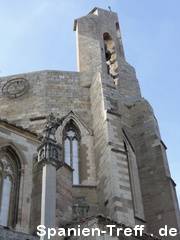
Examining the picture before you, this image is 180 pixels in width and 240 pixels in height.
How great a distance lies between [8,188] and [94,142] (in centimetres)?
530

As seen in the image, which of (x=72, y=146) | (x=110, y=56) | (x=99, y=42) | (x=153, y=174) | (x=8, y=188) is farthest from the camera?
(x=110, y=56)

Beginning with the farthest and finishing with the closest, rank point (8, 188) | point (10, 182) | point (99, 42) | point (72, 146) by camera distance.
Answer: point (99, 42) < point (72, 146) < point (10, 182) < point (8, 188)

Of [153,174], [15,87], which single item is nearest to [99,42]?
[15,87]

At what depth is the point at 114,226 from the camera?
1024 cm

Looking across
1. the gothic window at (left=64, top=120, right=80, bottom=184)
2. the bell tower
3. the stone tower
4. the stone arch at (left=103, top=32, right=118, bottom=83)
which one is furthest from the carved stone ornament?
the stone arch at (left=103, top=32, right=118, bottom=83)

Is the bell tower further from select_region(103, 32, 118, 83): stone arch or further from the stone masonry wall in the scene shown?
the stone masonry wall

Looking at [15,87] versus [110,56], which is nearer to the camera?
[15,87]

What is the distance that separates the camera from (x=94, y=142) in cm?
1588

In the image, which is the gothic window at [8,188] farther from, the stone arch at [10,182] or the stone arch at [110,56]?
the stone arch at [110,56]

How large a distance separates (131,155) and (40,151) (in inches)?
295

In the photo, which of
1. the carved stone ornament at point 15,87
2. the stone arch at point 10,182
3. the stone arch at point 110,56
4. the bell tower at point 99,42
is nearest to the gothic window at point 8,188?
the stone arch at point 10,182

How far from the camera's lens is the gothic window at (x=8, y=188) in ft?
35.2

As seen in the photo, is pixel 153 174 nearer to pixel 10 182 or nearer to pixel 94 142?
pixel 94 142

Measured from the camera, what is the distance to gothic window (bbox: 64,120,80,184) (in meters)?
15.4
